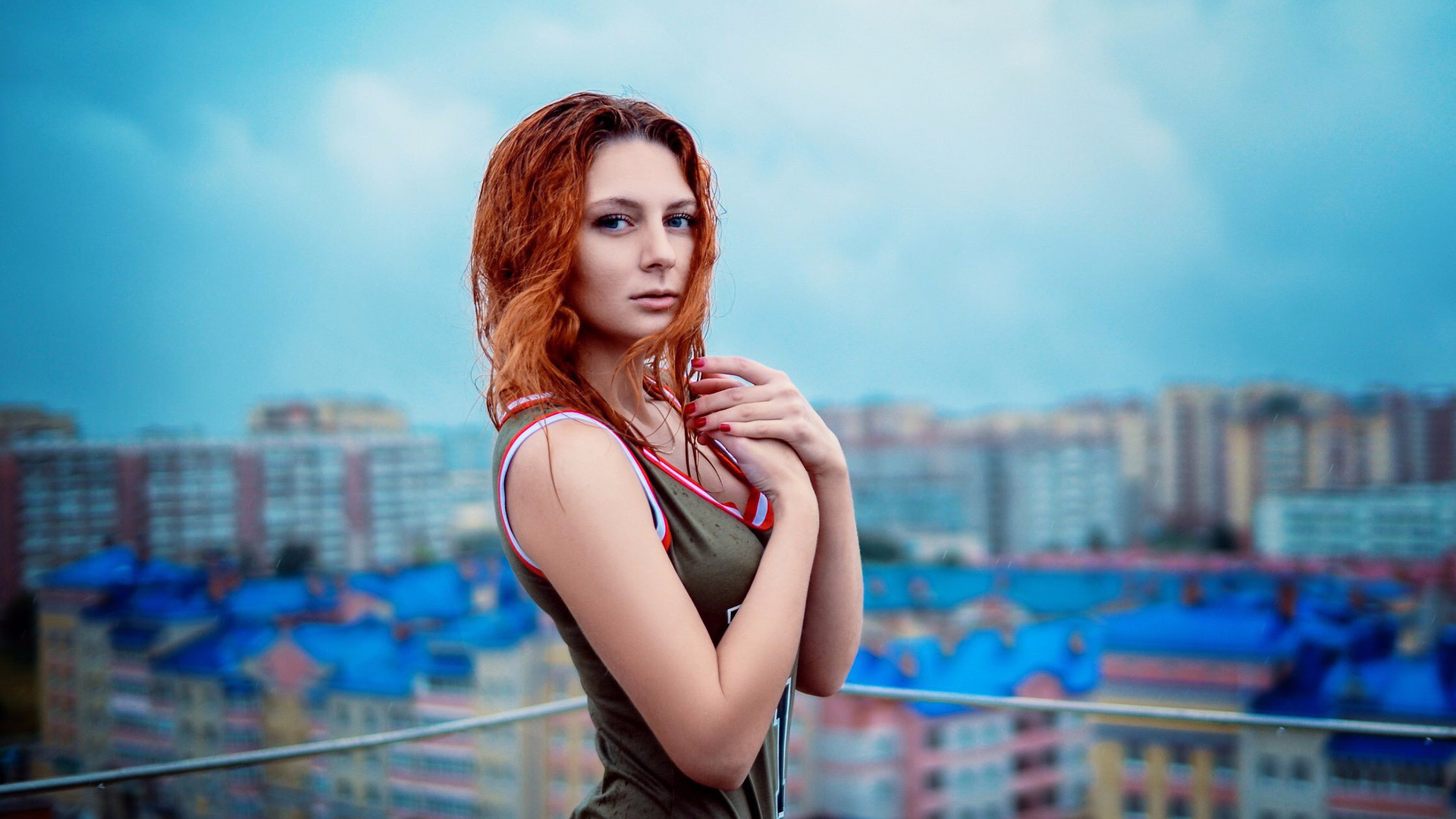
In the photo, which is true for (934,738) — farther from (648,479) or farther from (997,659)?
(648,479)

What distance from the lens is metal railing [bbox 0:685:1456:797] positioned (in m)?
1.69

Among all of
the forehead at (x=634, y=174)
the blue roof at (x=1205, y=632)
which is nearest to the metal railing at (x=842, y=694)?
the forehead at (x=634, y=174)

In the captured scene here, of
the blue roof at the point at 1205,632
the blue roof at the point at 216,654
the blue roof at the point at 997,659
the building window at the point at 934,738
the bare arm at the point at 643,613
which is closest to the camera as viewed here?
the bare arm at the point at 643,613

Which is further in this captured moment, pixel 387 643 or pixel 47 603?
pixel 387 643

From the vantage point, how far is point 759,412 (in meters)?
0.88

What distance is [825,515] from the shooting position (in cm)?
93

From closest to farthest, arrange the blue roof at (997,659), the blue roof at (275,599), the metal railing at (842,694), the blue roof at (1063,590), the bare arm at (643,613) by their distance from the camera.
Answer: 1. the bare arm at (643,613)
2. the metal railing at (842,694)
3. the blue roof at (275,599)
4. the blue roof at (997,659)
5. the blue roof at (1063,590)

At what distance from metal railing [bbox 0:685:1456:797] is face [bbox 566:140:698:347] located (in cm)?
86

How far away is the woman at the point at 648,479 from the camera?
77 centimetres

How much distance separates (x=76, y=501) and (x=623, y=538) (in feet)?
111

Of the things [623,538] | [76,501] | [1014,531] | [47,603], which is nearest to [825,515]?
[623,538]

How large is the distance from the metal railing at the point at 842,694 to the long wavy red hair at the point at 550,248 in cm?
85

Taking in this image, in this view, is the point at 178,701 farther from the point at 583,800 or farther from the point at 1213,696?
the point at 583,800

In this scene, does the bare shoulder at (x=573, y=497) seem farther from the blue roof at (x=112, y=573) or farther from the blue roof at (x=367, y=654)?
the blue roof at (x=112, y=573)
